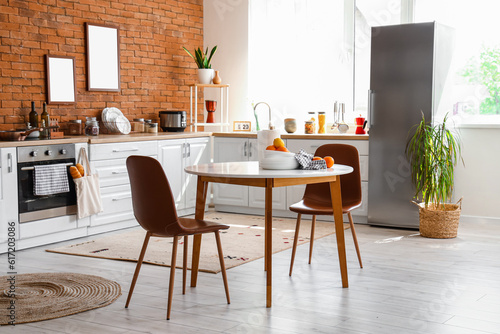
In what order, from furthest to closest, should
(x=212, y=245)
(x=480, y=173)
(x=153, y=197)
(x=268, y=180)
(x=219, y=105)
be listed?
(x=219, y=105) → (x=480, y=173) → (x=212, y=245) → (x=268, y=180) → (x=153, y=197)

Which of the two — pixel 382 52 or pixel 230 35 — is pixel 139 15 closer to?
pixel 230 35

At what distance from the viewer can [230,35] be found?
24.1ft

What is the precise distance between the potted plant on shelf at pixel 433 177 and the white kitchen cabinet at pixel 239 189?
147 centimetres

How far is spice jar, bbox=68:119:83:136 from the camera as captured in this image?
571 centimetres

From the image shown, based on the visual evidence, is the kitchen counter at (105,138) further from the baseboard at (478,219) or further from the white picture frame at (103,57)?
the baseboard at (478,219)

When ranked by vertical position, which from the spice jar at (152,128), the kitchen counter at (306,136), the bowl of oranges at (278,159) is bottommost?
the bowl of oranges at (278,159)

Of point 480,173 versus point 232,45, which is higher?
point 232,45

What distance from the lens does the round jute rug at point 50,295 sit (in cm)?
329

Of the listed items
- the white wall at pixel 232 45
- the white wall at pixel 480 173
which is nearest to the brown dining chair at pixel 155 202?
the white wall at pixel 480 173

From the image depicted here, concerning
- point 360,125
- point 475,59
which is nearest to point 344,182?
point 360,125

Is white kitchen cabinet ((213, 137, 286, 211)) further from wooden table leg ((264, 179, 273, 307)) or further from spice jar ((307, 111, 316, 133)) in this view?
wooden table leg ((264, 179, 273, 307))

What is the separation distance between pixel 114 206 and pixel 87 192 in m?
0.45

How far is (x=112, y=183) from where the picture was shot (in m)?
5.59

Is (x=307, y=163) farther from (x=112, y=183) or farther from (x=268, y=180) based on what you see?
(x=112, y=183)
